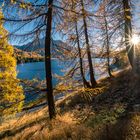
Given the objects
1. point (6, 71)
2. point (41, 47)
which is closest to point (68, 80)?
point (6, 71)

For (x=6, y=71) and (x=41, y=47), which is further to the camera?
(x=6, y=71)

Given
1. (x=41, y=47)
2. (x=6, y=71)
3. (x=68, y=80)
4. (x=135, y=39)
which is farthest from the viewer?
(x=68, y=80)

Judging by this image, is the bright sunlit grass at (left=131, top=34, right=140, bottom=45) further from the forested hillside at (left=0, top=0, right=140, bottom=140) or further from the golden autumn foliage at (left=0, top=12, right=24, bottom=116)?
the golden autumn foliage at (left=0, top=12, right=24, bottom=116)

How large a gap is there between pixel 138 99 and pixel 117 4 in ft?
24.7

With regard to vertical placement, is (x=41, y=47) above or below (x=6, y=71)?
above

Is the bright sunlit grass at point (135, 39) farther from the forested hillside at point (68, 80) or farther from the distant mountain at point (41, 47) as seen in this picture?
the distant mountain at point (41, 47)

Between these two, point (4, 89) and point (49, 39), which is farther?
point (4, 89)

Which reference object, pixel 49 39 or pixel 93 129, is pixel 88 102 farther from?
pixel 93 129

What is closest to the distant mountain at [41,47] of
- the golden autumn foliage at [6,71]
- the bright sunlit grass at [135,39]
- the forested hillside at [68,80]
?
the forested hillside at [68,80]

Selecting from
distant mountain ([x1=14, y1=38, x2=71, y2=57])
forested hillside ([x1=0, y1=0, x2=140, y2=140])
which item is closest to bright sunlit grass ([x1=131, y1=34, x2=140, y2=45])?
forested hillside ([x1=0, y1=0, x2=140, y2=140])

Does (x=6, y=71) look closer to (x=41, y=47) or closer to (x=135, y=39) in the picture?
(x=41, y=47)

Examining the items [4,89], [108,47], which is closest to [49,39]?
[4,89]

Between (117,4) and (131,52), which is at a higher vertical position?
(117,4)

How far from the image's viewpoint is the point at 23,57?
396 inches
